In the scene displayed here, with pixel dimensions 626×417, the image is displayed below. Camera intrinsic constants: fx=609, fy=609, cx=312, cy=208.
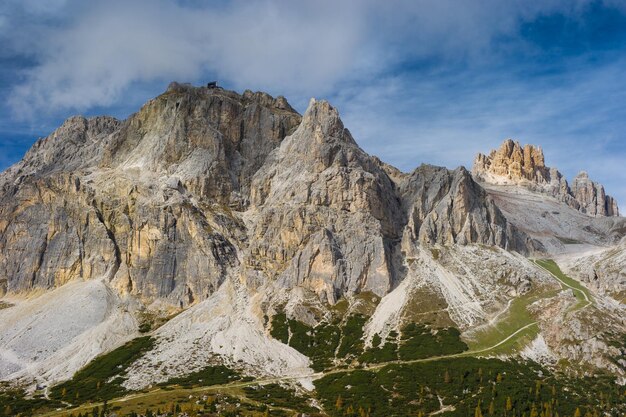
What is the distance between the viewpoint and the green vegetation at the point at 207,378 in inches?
5600

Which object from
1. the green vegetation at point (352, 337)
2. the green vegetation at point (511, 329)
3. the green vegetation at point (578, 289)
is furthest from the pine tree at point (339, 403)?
the green vegetation at point (578, 289)

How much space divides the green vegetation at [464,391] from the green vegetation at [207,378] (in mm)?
21701

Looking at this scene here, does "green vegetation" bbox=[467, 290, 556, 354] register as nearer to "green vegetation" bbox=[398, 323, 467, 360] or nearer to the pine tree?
"green vegetation" bbox=[398, 323, 467, 360]

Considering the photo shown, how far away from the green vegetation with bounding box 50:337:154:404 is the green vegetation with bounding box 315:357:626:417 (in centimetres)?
4959

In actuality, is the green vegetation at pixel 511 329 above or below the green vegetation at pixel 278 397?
above

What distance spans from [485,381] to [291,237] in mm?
85505

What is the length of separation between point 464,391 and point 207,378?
59652 millimetres

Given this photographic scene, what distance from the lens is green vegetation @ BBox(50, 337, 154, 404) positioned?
141125mm

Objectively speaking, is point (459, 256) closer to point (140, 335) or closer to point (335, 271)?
point (335, 271)

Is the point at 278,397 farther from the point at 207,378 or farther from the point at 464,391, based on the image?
the point at 464,391

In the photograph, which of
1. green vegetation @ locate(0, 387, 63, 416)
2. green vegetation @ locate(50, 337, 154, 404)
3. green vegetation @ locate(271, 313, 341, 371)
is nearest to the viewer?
green vegetation @ locate(0, 387, 63, 416)

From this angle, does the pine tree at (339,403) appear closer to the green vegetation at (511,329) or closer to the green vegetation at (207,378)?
the green vegetation at (207,378)

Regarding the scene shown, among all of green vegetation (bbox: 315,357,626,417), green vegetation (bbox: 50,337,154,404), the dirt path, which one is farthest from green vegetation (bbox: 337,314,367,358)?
green vegetation (bbox: 50,337,154,404)

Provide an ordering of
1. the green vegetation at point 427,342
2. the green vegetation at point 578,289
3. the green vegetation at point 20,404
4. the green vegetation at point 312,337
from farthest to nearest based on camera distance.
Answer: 1. the green vegetation at point 578,289
2. the green vegetation at point 312,337
3. the green vegetation at point 427,342
4. the green vegetation at point 20,404
